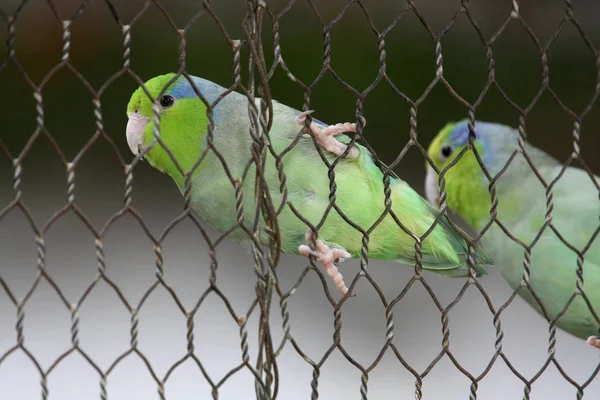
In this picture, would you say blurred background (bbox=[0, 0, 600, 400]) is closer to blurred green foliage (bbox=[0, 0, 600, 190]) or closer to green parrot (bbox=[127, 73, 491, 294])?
blurred green foliage (bbox=[0, 0, 600, 190])

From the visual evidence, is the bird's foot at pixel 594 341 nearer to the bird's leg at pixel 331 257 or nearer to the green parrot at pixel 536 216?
the green parrot at pixel 536 216

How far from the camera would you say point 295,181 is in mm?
→ 1583

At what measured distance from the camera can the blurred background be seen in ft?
10.4

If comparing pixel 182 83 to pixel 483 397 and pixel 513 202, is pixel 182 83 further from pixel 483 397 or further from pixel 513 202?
pixel 483 397

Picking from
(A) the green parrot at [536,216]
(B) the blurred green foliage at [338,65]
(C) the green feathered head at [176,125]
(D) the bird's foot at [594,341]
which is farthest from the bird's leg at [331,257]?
(B) the blurred green foliage at [338,65]

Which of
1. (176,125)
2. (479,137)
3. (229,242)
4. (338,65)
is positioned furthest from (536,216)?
(338,65)

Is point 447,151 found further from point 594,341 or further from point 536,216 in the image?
point 594,341

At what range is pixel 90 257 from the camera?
3789mm

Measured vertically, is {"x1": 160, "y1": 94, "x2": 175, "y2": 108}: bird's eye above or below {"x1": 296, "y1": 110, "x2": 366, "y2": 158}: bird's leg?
below

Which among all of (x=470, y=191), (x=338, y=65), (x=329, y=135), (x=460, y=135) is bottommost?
(x=338, y=65)

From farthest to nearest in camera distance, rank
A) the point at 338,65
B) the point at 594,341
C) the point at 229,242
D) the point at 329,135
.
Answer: the point at 338,65
the point at 229,242
the point at 594,341
the point at 329,135

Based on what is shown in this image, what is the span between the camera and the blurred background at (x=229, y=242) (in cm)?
316

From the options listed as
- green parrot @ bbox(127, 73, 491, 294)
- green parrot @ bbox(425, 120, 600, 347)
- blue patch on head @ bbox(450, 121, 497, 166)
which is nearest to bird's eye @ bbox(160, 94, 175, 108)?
green parrot @ bbox(127, 73, 491, 294)

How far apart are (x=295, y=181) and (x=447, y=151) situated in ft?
3.13
